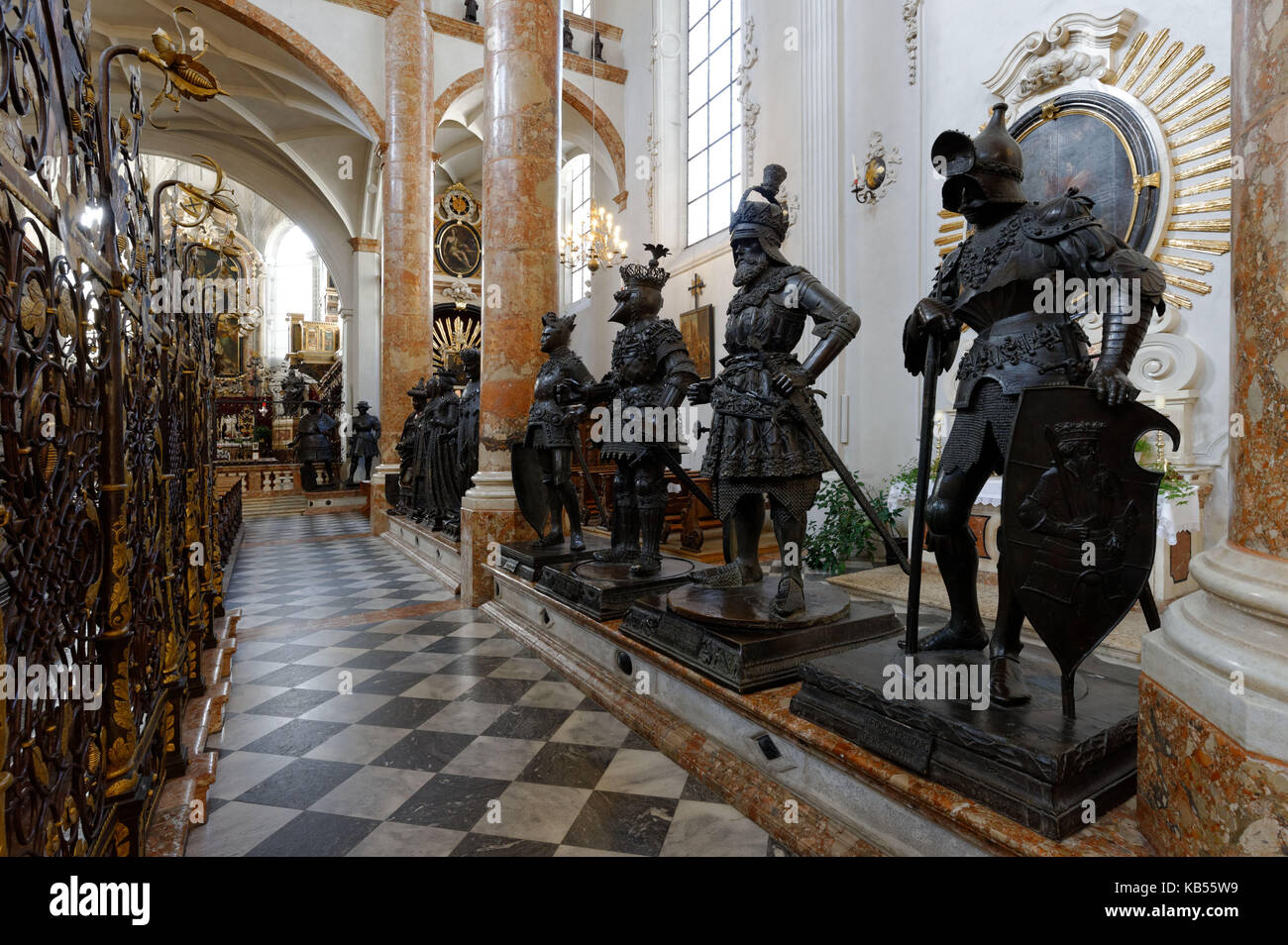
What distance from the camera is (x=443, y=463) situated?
7344mm

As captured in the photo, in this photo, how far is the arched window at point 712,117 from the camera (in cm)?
1002

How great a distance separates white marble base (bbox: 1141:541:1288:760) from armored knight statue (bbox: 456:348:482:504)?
5.73 metres

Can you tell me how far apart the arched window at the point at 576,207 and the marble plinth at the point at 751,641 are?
13307 millimetres

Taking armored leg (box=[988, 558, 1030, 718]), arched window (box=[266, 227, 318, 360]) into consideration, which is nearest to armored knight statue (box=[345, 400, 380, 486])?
armored leg (box=[988, 558, 1030, 718])

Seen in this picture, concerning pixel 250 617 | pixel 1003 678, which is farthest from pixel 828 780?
pixel 250 617

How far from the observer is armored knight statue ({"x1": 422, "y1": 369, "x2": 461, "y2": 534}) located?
23.8ft

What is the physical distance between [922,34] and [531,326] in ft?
15.9

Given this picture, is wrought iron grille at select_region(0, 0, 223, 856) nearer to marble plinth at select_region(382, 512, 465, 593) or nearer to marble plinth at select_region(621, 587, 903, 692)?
marble plinth at select_region(621, 587, 903, 692)

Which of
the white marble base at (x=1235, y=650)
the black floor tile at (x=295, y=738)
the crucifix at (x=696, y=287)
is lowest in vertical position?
the black floor tile at (x=295, y=738)

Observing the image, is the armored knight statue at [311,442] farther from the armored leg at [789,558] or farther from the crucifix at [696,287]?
the armored leg at [789,558]

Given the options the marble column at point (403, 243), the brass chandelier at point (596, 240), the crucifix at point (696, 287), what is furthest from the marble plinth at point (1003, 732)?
the brass chandelier at point (596, 240)

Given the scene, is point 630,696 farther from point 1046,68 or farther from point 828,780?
point 1046,68

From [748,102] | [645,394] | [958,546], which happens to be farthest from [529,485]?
[748,102]

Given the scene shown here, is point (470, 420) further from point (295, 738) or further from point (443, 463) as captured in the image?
point (295, 738)
